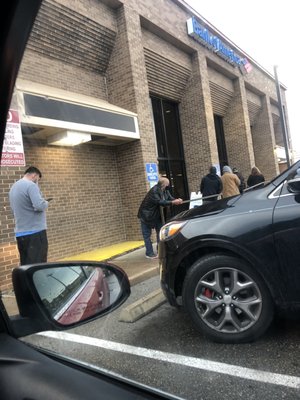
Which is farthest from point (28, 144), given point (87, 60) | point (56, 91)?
point (87, 60)

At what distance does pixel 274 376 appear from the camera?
2.18 m

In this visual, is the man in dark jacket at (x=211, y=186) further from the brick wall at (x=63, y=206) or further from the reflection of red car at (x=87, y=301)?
the reflection of red car at (x=87, y=301)

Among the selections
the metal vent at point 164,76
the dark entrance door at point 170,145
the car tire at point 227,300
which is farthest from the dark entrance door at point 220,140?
the car tire at point 227,300

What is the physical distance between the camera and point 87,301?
4.75ft

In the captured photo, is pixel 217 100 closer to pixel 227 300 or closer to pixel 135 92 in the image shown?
pixel 135 92

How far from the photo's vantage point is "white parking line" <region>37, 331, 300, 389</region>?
2078 millimetres

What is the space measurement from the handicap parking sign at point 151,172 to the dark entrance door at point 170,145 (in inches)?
66.7

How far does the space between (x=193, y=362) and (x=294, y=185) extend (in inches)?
55.4

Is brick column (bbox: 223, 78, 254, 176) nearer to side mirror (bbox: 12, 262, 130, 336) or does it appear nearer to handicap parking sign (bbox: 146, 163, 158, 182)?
handicap parking sign (bbox: 146, 163, 158, 182)

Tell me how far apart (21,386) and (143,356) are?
4.92ft

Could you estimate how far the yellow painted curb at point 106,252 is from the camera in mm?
2102

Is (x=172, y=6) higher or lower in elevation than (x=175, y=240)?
higher

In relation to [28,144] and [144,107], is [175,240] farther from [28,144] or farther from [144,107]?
[144,107]

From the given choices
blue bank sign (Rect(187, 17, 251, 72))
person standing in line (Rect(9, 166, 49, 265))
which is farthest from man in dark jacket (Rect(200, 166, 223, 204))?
person standing in line (Rect(9, 166, 49, 265))
